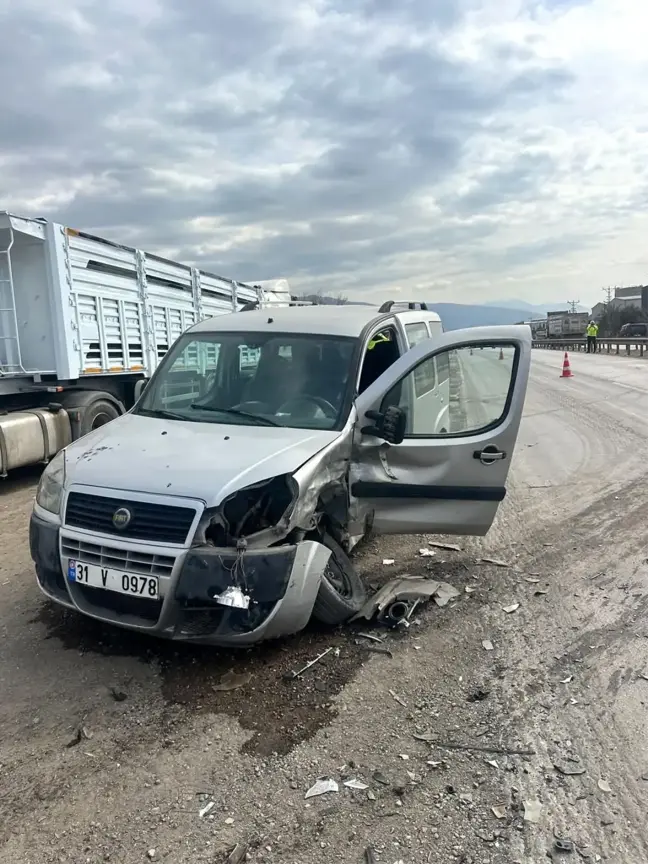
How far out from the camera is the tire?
3.98 metres

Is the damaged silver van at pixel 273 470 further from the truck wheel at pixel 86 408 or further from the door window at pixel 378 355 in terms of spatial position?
the truck wheel at pixel 86 408

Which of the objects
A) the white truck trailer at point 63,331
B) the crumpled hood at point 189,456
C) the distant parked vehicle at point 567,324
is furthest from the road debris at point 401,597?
the distant parked vehicle at point 567,324

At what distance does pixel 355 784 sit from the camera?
111 inches

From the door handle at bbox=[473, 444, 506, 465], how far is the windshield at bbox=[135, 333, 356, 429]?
1002 mm

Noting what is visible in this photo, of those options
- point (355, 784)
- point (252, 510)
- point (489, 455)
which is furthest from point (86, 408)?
point (355, 784)

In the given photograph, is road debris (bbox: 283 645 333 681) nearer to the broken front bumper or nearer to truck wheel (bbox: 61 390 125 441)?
the broken front bumper

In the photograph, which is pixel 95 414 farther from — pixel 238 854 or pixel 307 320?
pixel 238 854

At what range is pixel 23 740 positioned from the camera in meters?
3.15

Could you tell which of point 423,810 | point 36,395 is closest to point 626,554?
point 423,810

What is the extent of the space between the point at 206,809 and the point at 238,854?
29cm

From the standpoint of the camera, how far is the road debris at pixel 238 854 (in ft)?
7.96

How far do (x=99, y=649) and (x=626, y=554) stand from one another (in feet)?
13.2

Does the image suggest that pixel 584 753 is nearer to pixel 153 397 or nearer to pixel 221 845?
pixel 221 845

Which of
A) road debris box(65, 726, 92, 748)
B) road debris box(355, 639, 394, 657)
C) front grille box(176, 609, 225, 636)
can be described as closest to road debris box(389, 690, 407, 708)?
road debris box(355, 639, 394, 657)
